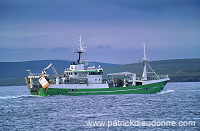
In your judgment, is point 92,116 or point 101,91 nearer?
point 92,116

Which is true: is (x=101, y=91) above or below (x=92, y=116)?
above

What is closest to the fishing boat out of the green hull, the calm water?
the green hull

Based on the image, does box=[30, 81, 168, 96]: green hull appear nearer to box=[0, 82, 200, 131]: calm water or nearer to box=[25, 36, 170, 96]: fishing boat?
box=[25, 36, 170, 96]: fishing boat

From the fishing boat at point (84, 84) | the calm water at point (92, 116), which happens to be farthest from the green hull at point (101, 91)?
the calm water at point (92, 116)

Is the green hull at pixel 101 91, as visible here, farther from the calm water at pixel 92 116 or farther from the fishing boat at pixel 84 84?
the calm water at pixel 92 116

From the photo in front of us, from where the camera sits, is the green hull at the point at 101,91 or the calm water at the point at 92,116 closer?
the calm water at the point at 92,116

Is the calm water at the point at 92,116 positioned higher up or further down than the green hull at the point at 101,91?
further down

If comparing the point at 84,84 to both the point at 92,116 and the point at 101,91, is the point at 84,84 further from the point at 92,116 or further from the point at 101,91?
the point at 92,116

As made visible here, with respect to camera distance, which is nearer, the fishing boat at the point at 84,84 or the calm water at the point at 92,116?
the calm water at the point at 92,116

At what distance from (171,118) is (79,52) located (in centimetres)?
4250

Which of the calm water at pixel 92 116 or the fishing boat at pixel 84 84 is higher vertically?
the fishing boat at pixel 84 84

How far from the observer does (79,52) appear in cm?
8669

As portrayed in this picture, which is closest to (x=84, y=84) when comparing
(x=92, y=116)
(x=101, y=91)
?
(x=101, y=91)

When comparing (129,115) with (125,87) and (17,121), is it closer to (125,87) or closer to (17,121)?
(17,121)
